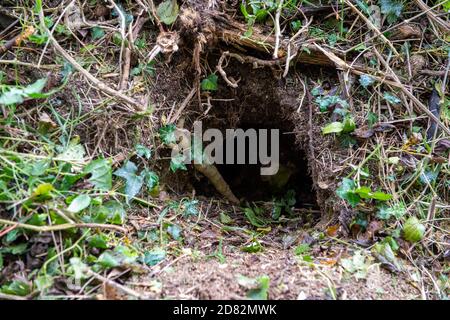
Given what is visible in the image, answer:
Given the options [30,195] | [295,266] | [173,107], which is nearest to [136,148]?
[173,107]

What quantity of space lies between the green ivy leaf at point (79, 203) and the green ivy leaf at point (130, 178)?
9.5 inches

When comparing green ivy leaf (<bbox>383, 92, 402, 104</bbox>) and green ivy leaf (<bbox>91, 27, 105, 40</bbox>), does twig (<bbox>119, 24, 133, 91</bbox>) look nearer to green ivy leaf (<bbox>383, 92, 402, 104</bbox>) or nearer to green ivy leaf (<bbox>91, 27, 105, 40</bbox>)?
green ivy leaf (<bbox>91, 27, 105, 40</bbox>)

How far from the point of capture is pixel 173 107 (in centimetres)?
228

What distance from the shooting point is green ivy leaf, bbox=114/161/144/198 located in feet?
6.42

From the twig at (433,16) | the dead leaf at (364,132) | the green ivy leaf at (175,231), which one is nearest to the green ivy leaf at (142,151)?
the green ivy leaf at (175,231)

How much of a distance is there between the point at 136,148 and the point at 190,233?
1.48 feet

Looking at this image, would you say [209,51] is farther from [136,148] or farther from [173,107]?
[136,148]

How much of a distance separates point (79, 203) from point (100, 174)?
0.17m

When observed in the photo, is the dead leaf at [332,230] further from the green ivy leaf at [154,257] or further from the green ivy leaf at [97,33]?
the green ivy leaf at [97,33]

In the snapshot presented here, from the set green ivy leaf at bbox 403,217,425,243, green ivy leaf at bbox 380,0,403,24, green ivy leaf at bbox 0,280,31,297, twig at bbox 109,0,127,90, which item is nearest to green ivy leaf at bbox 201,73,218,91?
twig at bbox 109,0,127,90

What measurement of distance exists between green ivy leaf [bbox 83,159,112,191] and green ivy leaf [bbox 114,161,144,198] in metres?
0.10

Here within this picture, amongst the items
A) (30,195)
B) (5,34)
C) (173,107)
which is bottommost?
(30,195)

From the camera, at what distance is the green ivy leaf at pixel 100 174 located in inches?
72.1

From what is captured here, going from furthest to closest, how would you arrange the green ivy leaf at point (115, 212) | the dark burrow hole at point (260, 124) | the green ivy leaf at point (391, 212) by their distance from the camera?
the dark burrow hole at point (260, 124) < the green ivy leaf at point (391, 212) < the green ivy leaf at point (115, 212)
